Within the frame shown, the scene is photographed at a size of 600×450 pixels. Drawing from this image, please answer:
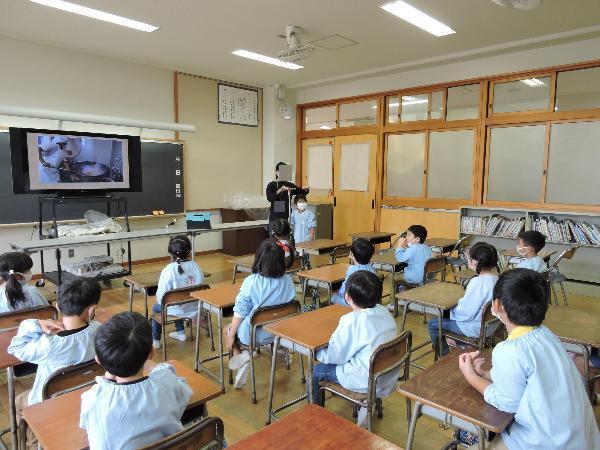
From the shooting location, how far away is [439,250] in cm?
519

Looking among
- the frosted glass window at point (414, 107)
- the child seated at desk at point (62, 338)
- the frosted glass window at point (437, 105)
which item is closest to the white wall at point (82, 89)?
the frosted glass window at point (414, 107)

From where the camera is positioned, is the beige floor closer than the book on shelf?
Yes

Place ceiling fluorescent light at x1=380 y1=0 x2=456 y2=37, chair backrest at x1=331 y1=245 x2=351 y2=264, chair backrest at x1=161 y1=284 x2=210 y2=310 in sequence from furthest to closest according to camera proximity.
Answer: chair backrest at x1=331 y1=245 x2=351 y2=264 → ceiling fluorescent light at x1=380 y1=0 x2=456 y2=37 → chair backrest at x1=161 y1=284 x2=210 y2=310

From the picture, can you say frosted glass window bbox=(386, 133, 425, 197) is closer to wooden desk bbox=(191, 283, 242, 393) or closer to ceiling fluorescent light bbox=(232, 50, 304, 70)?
ceiling fluorescent light bbox=(232, 50, 304, 70)

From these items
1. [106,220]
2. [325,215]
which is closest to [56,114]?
[106,220]

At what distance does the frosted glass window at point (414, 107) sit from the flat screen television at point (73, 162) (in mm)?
4296

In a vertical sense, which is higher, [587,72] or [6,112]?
[587,72]

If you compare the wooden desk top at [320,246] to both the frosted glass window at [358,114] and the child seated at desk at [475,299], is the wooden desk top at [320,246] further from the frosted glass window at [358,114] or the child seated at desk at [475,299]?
the frosted glass window at [358,114]

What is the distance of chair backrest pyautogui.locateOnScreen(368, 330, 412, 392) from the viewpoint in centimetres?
180

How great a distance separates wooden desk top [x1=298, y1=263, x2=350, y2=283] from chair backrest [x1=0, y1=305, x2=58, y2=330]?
72.3 inches

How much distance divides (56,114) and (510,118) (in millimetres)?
6210

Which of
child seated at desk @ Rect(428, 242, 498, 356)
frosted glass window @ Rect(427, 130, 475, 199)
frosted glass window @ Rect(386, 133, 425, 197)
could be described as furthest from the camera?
frosted glass window @ Rect(386, 133, 425, 197)

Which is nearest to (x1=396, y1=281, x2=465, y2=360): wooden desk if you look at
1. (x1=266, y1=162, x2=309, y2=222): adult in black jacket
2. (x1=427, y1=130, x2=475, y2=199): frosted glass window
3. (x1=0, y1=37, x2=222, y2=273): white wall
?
(x1=266, y1=162, x2=309, y2=222): adult in black jacket

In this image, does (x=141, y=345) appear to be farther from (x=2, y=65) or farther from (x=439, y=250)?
(x=2, y=65)
